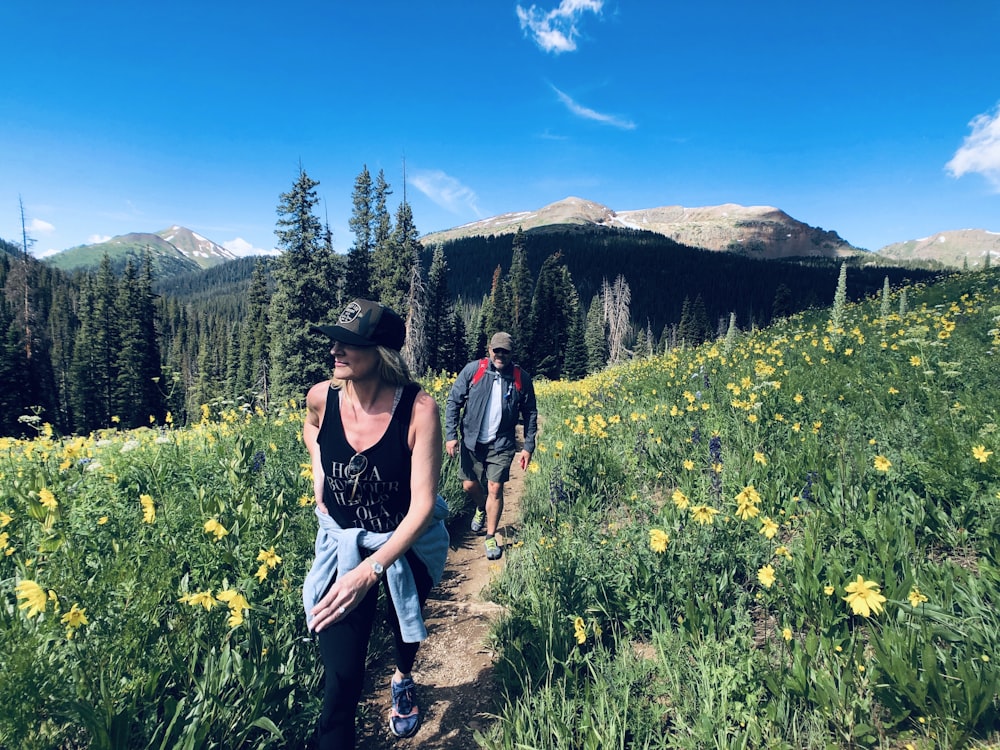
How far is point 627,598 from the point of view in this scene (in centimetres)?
331

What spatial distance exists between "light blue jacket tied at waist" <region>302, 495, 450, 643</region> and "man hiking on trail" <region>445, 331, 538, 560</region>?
276 centimetres

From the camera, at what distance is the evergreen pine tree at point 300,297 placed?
2658cm

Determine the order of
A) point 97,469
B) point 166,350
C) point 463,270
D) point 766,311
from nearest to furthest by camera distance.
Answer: point 97,469
point 166,350
point 766,311
point 463,270

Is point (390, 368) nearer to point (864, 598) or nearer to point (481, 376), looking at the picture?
point (864, 598)

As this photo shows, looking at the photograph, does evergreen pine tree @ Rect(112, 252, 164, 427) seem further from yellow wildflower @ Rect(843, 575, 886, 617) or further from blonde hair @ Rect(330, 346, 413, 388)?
yellow wildflower @ Rect(843, 575, 886, 617)

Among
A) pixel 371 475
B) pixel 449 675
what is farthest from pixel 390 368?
pixel 449 675

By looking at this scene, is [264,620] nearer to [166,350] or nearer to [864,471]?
[864,471]

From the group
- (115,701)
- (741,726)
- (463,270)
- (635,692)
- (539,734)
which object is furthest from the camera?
(463,270)

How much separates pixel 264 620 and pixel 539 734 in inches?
67.0

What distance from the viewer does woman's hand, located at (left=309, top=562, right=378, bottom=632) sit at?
202cm

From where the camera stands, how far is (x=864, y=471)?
151 inches

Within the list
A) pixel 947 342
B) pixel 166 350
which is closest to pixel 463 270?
pixel 166 350

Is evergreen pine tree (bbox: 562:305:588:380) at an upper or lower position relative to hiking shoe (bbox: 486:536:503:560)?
lower

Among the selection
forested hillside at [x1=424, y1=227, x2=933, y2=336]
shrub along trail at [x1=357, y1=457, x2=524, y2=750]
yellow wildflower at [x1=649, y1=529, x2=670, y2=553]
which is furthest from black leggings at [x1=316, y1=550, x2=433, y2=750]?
forested hillside at [x1=424, y1=227, x2=933, y2=336]
